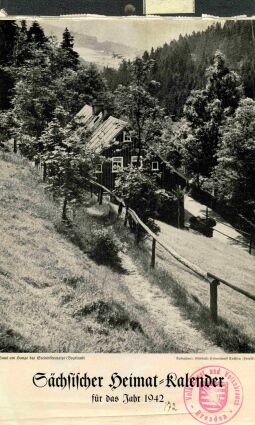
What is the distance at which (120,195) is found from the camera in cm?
817

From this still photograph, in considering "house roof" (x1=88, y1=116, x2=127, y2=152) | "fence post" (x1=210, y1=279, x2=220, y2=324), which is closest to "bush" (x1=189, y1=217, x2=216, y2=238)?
"house roof" (x1=88, y1=116, x2=127, y2=152)

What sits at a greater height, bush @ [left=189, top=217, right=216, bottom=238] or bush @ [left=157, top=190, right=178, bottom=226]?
bush @ [left=157, top=190, right=178, bottom=226]

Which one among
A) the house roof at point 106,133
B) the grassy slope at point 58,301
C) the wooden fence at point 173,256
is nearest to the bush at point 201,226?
the wooden fence at point 173,256

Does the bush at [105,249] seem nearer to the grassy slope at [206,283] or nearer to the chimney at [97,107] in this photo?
the grassy slope at [206,283]

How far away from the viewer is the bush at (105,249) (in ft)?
23.2

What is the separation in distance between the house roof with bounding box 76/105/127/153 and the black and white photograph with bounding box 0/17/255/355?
0.14ft

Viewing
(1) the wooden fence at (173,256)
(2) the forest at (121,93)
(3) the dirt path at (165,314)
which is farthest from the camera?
(2) the forest at (121,93)

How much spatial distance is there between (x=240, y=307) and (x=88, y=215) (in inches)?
128

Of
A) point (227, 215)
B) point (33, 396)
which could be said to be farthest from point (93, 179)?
point (33, 396)

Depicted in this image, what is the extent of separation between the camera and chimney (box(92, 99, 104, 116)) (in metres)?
8.89

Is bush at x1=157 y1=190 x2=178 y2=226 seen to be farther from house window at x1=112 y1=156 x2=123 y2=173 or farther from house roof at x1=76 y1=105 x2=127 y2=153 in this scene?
house roof at x1=76 y1=105 x2=127 y2=153

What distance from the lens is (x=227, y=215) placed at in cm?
963

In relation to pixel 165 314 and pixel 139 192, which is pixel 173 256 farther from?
pixel 139 192

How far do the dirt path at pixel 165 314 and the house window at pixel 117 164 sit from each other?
1740 millimetres
